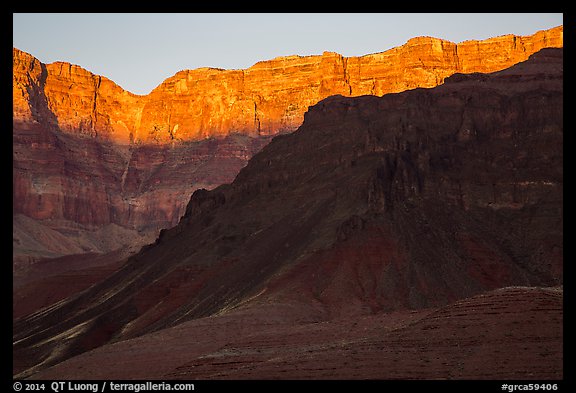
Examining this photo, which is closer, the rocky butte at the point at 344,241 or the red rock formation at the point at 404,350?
the red rock formation at the point at 404,350

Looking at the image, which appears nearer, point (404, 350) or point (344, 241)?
point (404, 350)

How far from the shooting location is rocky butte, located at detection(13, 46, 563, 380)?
7331 centimetres

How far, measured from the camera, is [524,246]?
4092 inches

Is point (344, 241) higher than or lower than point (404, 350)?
higher

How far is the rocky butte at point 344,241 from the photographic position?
7331cm

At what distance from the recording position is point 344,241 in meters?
102

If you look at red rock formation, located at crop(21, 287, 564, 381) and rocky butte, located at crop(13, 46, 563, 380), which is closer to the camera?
red rock formation, located at crop(21, 287, 564, 381)
